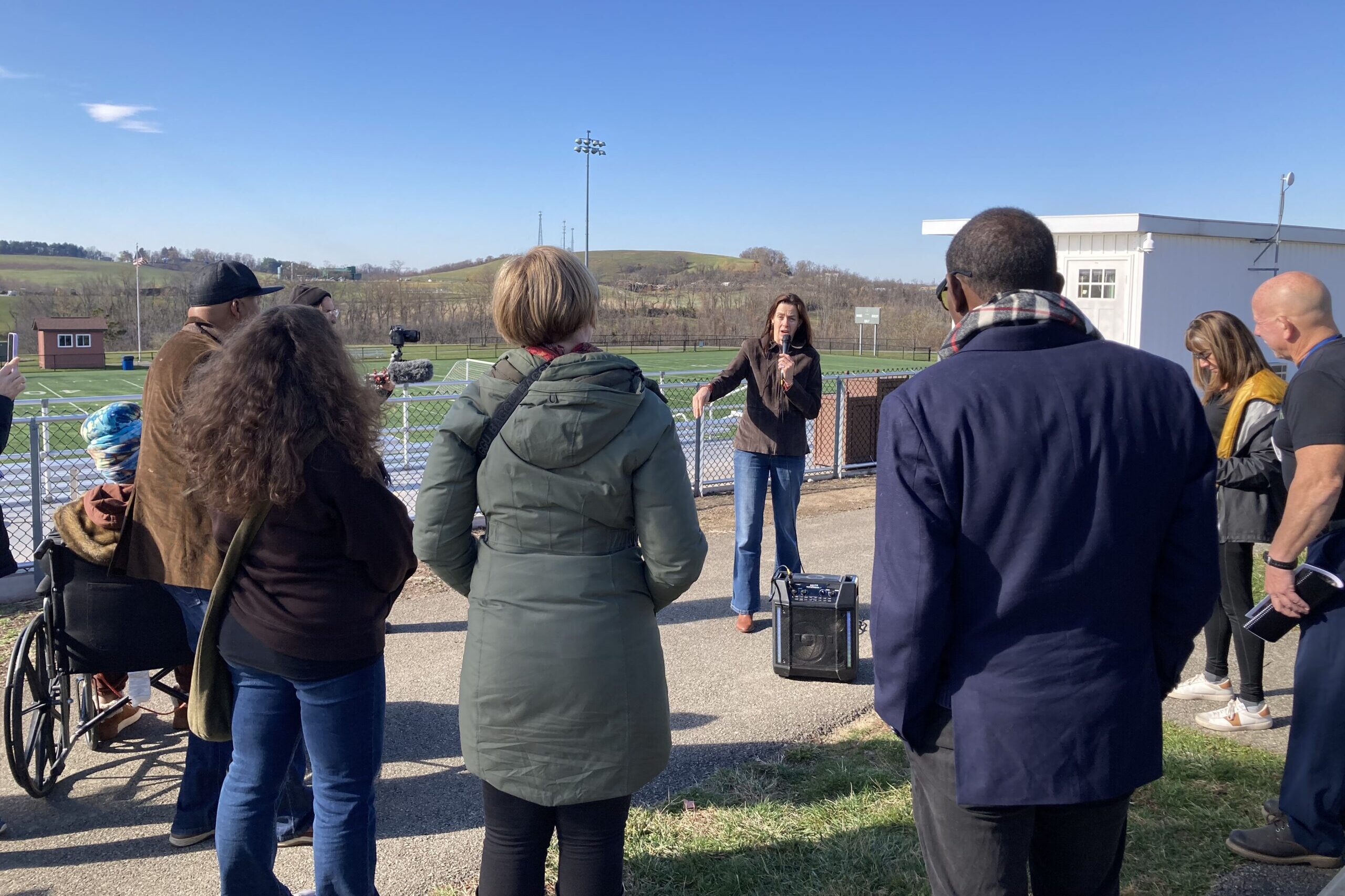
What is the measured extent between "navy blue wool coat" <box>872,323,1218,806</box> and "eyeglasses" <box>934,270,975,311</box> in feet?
0.52

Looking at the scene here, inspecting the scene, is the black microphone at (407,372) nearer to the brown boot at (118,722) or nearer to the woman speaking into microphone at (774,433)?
the woman speaking into microphone at (774,433)

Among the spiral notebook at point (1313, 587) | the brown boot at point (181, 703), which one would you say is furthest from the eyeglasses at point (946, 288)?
the brown boot at point (181, 703)

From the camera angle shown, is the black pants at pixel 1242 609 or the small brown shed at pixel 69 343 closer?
the black pants at pixel 1242 609

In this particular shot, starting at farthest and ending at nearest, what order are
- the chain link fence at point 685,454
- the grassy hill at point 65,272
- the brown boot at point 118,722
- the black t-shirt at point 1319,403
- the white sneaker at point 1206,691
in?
the grassy hill at point 65,272
the chain link fence at point 685,454
the white sneaker at point 1206,691
the brown boot at point 118,722
the black t-shirt at point 1319,403

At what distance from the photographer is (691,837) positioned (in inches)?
134

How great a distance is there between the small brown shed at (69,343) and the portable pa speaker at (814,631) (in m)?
73.9

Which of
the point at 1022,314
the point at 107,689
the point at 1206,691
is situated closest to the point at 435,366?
the point at 107,689

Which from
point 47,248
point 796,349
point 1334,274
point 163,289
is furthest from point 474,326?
Result: point 47,248

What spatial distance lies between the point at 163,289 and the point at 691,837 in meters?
104

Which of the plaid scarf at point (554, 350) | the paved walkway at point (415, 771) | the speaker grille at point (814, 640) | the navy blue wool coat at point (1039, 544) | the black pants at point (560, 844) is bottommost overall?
the paved walkway at point (415, 771)

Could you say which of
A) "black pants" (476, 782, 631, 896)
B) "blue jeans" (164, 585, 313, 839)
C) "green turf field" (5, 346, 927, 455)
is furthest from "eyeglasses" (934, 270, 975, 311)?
"green turf field" (5, 346, 927, 455)

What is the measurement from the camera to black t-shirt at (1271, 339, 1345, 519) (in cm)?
292

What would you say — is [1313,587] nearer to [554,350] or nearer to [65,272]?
[554,350]

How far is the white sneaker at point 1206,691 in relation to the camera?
467 cm
